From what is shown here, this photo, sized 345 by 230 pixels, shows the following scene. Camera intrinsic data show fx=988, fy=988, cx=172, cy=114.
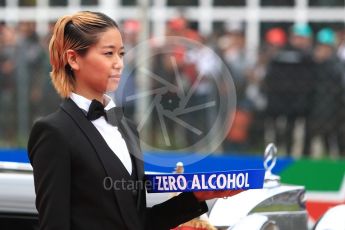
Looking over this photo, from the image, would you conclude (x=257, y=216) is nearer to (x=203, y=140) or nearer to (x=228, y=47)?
(x=203, y=140)

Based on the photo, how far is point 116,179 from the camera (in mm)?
2631

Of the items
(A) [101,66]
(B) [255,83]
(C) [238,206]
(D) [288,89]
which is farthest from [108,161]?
(B) [255,83]

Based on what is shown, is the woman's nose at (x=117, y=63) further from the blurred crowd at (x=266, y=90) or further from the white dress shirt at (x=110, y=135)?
the blurred crowd at (x=266, y=90)

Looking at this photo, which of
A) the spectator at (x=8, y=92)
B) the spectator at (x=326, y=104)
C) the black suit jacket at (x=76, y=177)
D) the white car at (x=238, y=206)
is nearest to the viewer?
the black suit jacket at (x=76, y=177)

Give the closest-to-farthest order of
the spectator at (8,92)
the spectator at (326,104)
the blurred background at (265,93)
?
1. the blurred background at (265,93)
2. the spectator at (326,104)
3. the spectator at (8,92)

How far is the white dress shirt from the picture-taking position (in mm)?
2686

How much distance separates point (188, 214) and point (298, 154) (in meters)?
7.80

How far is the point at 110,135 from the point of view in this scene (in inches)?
107

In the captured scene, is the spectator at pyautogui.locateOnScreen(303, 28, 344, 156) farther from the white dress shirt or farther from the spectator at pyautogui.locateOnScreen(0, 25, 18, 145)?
the white dress shirt

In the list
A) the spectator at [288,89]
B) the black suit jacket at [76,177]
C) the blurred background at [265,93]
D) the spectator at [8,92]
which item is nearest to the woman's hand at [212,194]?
the black suit jacket at [76,177]

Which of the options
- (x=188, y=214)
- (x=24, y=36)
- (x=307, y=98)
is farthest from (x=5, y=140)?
(x=188, y=214)

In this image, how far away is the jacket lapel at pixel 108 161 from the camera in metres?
2.63

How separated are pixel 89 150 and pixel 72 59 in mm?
262

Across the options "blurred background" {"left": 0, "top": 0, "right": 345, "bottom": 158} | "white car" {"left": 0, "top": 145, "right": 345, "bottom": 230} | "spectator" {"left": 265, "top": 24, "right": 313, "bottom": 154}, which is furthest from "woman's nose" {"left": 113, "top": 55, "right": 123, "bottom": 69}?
"spectator" {"left": 265, "top": 24, "right": 313, "bottom": 154}
